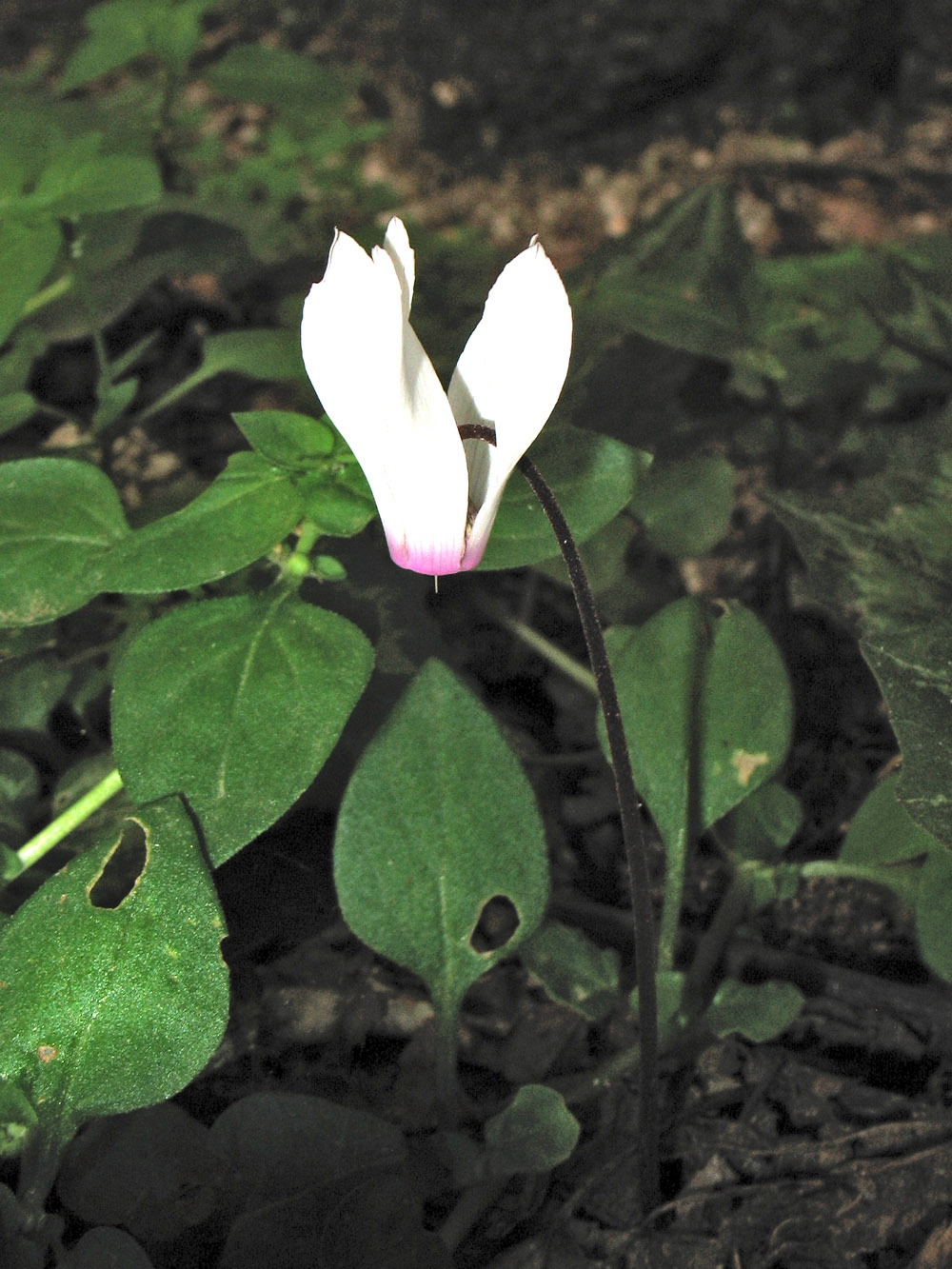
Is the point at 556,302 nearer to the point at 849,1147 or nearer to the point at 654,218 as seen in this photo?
the point at 849,1147

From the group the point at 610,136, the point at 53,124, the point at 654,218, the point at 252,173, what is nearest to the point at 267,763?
the point at 53,124

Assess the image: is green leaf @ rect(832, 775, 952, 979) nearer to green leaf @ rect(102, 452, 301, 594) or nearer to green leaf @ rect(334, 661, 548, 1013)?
green leaf @ rect(334, 661, 548, 1013)

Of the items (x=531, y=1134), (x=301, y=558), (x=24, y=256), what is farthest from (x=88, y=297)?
(x=531, y=1134)

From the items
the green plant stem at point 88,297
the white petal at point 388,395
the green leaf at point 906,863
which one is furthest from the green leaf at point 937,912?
the green plant stem at point 88,297

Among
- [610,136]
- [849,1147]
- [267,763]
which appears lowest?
[849,1147]

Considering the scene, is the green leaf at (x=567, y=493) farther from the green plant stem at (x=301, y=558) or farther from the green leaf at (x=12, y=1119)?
the green leaf at (x=12, y=1119)

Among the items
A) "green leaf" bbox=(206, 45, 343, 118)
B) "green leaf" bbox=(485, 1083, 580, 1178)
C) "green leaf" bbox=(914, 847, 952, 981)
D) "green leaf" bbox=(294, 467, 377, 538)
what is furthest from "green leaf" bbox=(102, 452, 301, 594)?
"green leaf" bbox=(206, 45, 343, 118)
